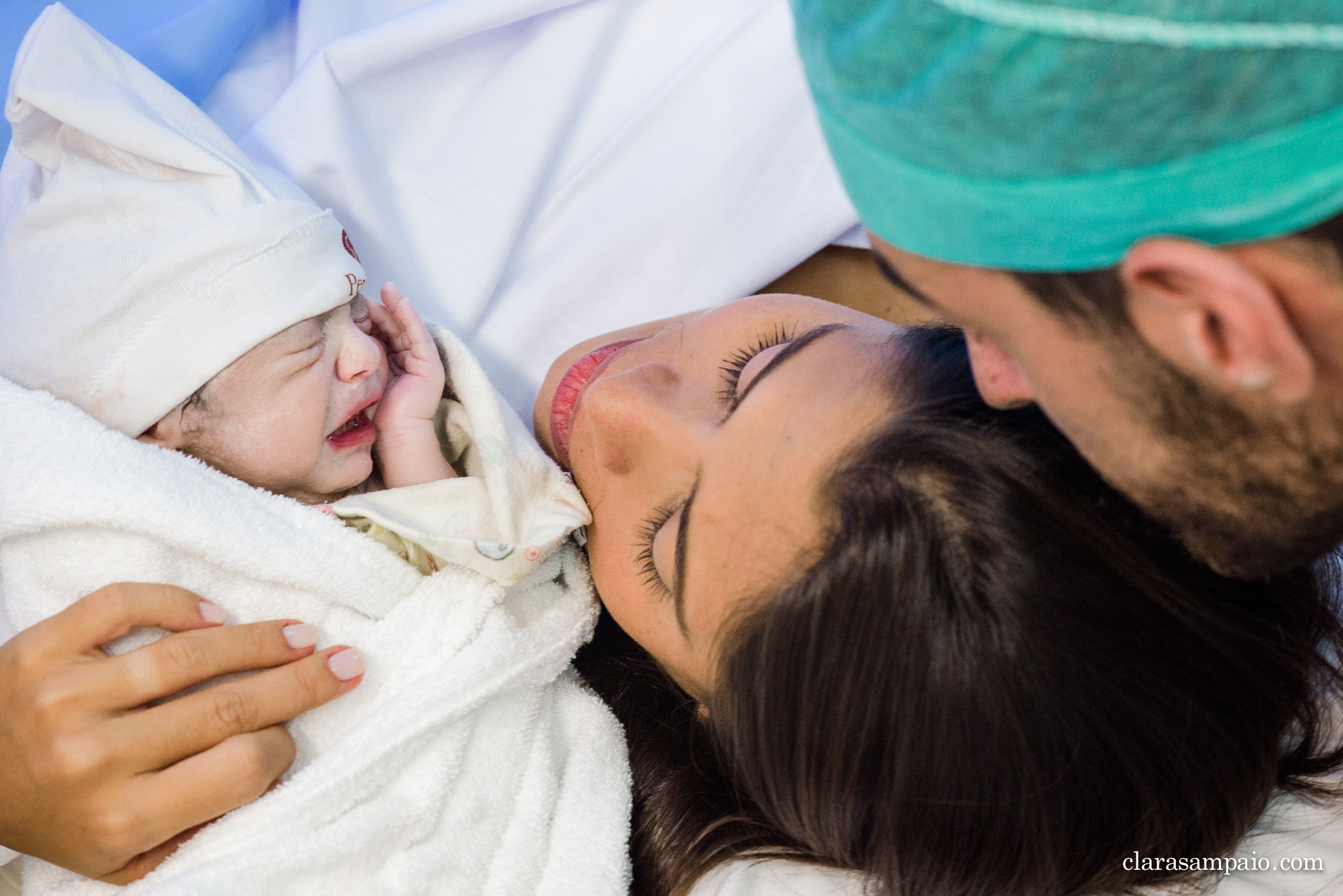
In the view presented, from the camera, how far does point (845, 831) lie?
0.89m

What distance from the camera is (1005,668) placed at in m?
0.75

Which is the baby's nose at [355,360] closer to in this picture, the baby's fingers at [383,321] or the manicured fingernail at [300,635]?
the baby's fingers at [383,321]

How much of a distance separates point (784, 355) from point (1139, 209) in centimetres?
43

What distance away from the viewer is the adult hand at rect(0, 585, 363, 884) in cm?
79

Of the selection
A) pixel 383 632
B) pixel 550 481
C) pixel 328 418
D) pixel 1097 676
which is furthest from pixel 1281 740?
pixel 328 418

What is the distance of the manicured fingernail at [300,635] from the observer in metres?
0.88

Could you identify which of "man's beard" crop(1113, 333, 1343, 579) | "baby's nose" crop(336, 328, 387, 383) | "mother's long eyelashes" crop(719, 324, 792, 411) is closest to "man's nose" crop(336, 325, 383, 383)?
"baby's nose" crop(336, 328, 387, 383)

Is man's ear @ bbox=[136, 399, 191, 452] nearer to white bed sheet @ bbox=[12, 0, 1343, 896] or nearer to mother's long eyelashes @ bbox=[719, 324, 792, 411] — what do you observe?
white bed sheet @ bbox=[12, 0, 1343, 896]

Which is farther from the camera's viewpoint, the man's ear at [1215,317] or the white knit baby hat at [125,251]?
the white knit baby hat at [125,251]

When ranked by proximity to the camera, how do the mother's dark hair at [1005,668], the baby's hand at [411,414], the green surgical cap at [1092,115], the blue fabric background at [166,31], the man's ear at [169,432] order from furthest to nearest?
the blue fabric background at [166,31]
the baby's hand at [411,414]
the man's ear at [169,432]
the mother's dark hair at [1005,668]
the green surgical cap at [1092,115]

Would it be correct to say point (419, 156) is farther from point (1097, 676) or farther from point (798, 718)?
point (1097, 676)

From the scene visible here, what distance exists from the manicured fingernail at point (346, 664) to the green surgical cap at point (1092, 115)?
657 millimetres

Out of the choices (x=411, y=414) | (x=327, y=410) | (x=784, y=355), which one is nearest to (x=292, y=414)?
(x=327, y=410)

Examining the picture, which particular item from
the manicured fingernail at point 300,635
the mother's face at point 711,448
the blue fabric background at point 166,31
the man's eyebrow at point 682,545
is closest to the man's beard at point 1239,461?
the mother's face at point 711,448
